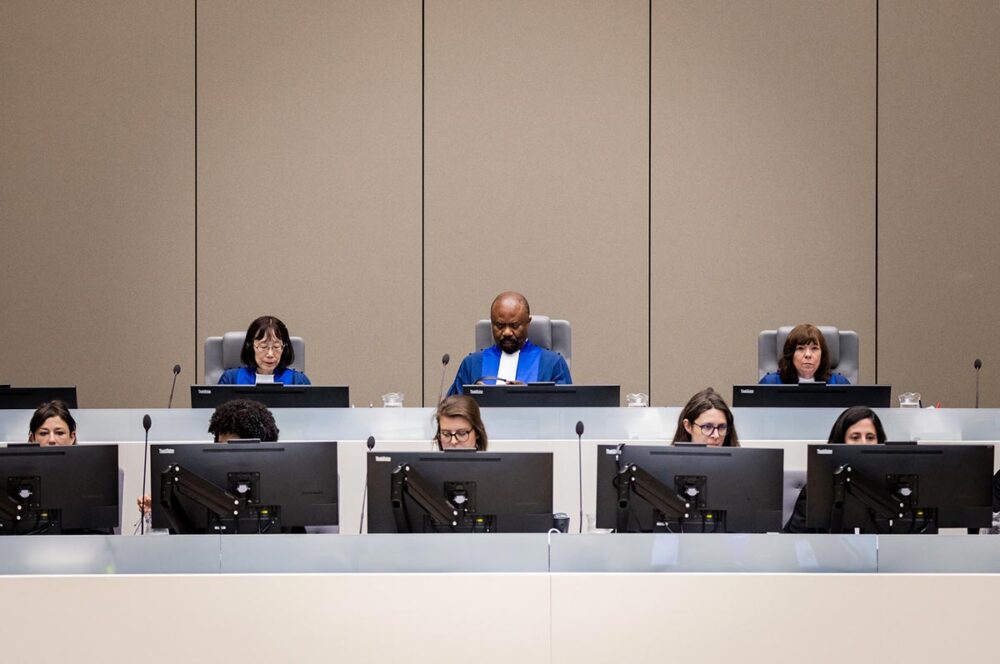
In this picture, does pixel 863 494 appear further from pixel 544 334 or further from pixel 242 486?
pixel 544 334

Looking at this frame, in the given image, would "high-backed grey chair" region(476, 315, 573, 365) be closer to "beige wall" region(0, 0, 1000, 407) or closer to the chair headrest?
the chair headrest

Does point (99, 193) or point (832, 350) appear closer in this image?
point (832, 350)

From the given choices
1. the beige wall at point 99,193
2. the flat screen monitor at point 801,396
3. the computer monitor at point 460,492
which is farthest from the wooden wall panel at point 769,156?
the computer monitor at point 460,492

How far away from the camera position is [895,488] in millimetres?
3199

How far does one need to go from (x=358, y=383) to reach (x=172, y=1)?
8.79 ft

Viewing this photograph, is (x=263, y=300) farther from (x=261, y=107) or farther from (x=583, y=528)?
(x=583, y=528)

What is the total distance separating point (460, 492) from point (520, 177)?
447 centimetres

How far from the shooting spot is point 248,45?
24.3 feet

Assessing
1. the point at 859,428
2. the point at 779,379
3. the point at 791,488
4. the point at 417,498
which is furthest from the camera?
the point at 779,379

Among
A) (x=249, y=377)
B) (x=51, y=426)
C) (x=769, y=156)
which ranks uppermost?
(x=769, y=156)

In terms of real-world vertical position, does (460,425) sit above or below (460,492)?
above

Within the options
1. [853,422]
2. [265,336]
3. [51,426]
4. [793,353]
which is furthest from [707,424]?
[265,336]

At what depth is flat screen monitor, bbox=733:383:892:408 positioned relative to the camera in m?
4.73

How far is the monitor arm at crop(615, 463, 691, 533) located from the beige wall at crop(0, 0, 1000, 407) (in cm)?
422
